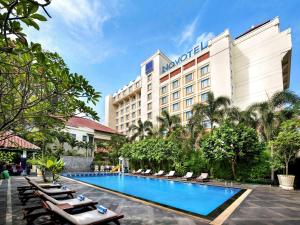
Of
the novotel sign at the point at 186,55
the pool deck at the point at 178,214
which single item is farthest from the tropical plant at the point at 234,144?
the novotel sign at the point at 186,55

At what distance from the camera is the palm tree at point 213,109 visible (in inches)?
877

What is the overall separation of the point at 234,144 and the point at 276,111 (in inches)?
191

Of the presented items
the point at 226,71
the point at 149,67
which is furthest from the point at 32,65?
the point at 149,67

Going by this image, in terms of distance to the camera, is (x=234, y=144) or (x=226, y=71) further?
(x=226, y=71)

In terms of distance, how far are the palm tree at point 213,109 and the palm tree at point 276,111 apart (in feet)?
12.4

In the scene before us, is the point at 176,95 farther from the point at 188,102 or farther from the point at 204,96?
the point at 204,96

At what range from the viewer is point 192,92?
4578cm

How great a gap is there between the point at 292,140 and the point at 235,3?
891 centimetres

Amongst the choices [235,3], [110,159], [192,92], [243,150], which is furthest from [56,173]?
[192,92]

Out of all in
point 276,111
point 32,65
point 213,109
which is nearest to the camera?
point 32,65

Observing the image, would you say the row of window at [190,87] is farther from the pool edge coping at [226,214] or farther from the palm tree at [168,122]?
the pool edge coping at [226,214]

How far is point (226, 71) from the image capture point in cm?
3944

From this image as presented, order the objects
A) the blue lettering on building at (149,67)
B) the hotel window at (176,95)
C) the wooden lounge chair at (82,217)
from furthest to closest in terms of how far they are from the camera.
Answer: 1. the blue lettering on building at (149,67)
2. the hotel window at (176,95)
3. the wooden lounge chair at (82,217)

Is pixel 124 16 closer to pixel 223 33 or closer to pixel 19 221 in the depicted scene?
pixel 19 221
